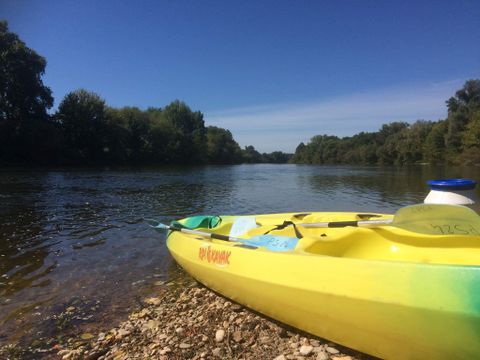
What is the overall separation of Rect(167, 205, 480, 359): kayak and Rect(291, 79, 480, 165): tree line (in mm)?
72113

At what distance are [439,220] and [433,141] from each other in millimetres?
90051

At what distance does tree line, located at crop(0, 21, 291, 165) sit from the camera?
44469 mm

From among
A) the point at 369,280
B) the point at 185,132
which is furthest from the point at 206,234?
the point at 185,132

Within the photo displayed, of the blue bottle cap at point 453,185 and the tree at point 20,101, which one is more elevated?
the tree at point 20,101

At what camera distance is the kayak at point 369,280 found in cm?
274

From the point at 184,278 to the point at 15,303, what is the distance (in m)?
2.52

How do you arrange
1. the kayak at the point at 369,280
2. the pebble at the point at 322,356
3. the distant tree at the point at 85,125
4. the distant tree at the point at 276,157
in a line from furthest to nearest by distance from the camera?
the distant tree at the point at 276,157 < the distant tree at the point at 85,125 < the pebble at the point at 322,356 < the kayak at the point at 369,280

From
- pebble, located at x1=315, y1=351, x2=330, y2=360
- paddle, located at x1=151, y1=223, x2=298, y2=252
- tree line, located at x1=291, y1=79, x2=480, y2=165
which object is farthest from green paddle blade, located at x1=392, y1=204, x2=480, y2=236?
tree line, located at x1=291, y1=79, x2=480, y2=165

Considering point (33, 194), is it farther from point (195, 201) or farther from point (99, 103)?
point (99, 103)

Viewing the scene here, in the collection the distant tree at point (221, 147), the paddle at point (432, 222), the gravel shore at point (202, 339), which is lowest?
the gravel shore at point (202, 339)

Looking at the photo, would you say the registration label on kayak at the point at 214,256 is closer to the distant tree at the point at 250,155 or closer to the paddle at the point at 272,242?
the paddle at the point at 272,242

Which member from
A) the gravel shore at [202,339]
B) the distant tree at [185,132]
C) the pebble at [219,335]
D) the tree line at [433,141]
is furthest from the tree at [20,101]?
the tree line at [433,141]

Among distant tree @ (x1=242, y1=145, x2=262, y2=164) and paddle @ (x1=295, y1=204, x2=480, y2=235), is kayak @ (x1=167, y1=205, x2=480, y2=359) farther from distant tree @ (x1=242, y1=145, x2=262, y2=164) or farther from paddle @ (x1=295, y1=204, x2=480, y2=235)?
distant tree @ (x1=242, y1=145, x2=262, y2=164)

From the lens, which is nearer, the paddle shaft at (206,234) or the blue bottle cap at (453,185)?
the paddle shaft at (206,234)
